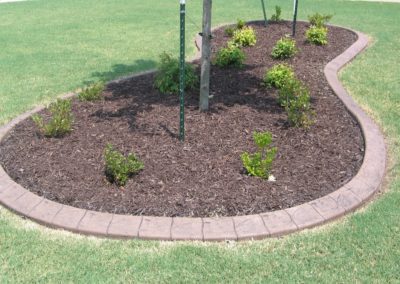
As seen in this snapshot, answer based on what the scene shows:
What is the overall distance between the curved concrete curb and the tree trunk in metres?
2.18

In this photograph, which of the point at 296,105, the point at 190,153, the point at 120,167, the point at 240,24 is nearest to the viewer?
the point at 120,167

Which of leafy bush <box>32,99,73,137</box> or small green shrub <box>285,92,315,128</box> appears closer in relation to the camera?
leafy bush <box>32,99,73,137</box>

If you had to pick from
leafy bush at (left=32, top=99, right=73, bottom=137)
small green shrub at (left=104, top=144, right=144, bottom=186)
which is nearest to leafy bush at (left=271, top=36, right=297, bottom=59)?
leafy bush at (left=32, top=99, right=73, bottom=137)

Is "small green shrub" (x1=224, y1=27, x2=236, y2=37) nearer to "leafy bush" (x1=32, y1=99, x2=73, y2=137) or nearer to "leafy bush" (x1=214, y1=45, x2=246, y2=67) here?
"leafy bush" (x1=214, y1=45, x2=246, y2=67)

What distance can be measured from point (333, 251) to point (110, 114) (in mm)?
3423

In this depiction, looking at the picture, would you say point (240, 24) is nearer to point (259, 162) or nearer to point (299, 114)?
point (299, 114)

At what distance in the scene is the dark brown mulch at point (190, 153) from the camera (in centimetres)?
411

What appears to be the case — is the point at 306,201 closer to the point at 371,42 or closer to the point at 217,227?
the point at 217,227

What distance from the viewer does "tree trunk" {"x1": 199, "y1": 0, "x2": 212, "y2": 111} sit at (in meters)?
5.29

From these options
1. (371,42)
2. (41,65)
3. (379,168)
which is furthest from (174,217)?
(371,42)

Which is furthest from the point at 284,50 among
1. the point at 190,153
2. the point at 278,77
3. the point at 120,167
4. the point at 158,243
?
the point at 158,243

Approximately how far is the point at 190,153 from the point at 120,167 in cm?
89

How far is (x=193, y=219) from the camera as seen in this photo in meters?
3.81

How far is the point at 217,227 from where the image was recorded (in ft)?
12.2
